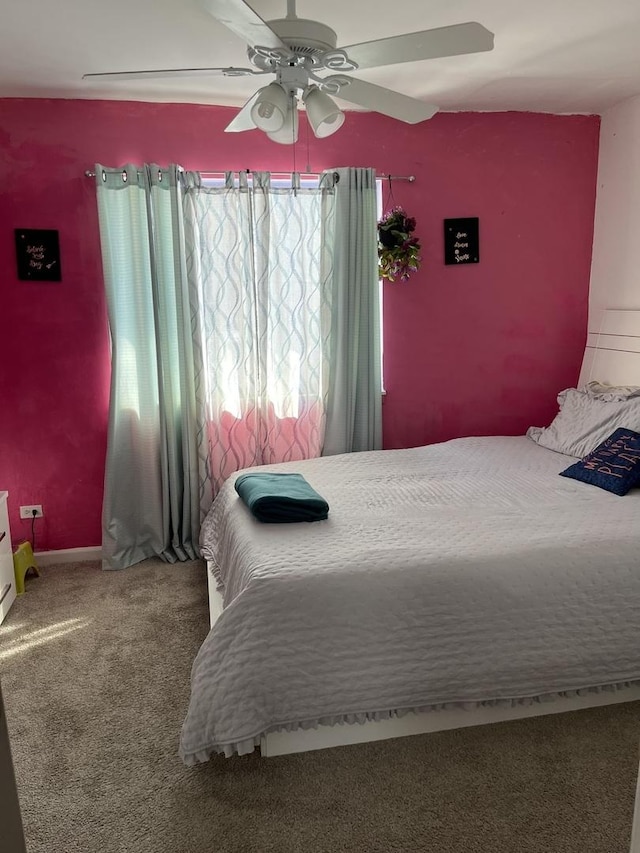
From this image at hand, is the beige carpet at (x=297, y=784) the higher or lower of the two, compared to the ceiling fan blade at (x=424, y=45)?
lower

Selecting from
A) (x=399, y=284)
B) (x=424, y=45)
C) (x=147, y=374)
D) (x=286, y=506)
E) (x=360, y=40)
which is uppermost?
(x=360, y=40)

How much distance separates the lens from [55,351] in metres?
3.52

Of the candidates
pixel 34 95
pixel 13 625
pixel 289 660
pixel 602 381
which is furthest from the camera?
pixel 602 381

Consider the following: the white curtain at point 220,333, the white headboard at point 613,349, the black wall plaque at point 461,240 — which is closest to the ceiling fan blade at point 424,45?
the white curtain at point 220,333

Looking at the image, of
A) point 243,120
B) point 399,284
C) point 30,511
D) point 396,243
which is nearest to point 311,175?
point 396,243

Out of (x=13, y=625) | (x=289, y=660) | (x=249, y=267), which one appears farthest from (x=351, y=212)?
(x=13, y=625)

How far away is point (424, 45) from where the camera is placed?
1.85 metres

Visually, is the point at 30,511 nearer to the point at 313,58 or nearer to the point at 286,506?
the point at 286,506

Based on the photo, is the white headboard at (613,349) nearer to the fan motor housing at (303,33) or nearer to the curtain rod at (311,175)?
the curtain rod at (311,175)

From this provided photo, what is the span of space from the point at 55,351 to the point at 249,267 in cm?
116

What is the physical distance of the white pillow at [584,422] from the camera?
3.23 metres

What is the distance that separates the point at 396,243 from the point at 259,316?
89 centimetres

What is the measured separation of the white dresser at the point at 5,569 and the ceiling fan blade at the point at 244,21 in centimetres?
242

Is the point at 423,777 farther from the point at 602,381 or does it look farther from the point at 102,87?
the point at 102,87
